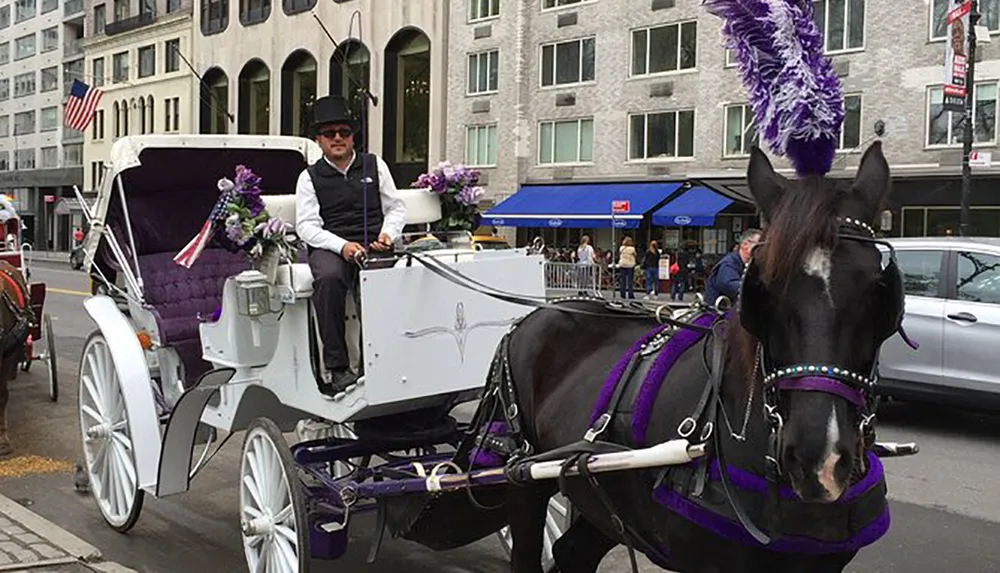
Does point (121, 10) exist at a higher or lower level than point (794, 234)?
higher

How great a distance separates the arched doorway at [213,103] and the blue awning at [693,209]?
28183 millimetres

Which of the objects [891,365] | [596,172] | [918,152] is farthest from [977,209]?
[891,365]

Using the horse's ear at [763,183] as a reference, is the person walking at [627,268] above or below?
below

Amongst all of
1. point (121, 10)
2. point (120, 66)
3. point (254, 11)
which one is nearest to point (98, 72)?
point (120, 66)

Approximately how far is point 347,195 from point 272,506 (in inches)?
68.0

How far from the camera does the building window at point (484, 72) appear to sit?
37438 millimetres

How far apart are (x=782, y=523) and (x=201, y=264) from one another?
6.07 metres

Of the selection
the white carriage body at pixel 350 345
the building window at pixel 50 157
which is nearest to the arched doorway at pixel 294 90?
the building window at pixel 50 157

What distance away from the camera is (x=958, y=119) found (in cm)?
2612

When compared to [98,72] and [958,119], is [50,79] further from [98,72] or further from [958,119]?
[958,119]

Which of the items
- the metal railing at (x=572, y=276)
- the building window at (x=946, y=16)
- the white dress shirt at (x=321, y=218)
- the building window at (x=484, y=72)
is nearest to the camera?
the white dress shirt at (x=321, y=218)

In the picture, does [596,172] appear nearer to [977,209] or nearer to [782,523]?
[977,209]

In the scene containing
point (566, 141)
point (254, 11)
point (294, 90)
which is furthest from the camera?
point (254, 11)

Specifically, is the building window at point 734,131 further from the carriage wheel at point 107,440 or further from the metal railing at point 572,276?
the carriage wheel at point 107,440
